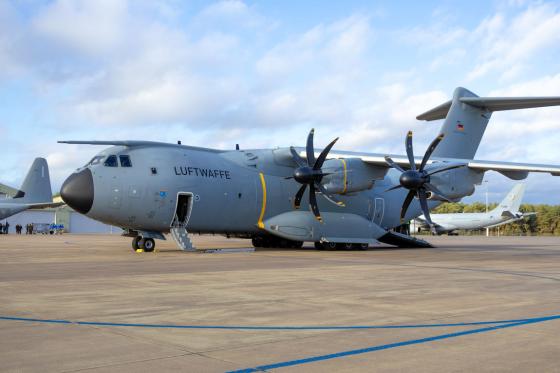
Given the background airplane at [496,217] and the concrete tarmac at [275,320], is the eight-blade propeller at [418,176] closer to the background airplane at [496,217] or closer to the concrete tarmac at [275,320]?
the concrete tarmac at [275,320]

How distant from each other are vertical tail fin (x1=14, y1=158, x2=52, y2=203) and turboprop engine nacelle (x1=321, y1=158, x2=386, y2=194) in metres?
31.6

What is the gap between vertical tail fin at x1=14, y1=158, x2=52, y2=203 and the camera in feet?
148

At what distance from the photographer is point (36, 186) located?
45.4m

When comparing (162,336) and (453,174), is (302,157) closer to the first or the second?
(453,174)

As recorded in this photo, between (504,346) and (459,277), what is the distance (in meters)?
6.81

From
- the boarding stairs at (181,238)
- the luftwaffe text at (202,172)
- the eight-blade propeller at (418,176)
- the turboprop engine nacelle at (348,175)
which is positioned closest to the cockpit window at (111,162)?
the luftwaffe text at (202,172)

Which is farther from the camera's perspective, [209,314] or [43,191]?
[43,191]

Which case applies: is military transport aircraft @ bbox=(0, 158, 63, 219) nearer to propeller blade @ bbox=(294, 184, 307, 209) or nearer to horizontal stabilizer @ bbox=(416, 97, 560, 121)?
propeller blade @ bbox=(294, 184, 307, 209)

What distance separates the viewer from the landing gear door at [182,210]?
2036 cm

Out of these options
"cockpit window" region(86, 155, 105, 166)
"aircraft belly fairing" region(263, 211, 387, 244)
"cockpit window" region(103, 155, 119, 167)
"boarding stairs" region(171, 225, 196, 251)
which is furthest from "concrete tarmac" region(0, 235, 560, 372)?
"aircraft belly fairing" region(263, 211, 387, 244)

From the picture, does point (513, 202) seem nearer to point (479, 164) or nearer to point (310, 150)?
point (479, 164)

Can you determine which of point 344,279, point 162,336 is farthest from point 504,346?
point 344,279

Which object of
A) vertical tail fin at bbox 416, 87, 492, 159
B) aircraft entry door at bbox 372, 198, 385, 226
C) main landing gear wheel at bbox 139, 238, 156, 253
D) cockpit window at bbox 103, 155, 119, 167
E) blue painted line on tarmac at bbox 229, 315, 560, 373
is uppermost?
vertical tail fin at bbox 416, 87, 492, 159

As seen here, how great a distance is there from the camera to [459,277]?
1202 cm
